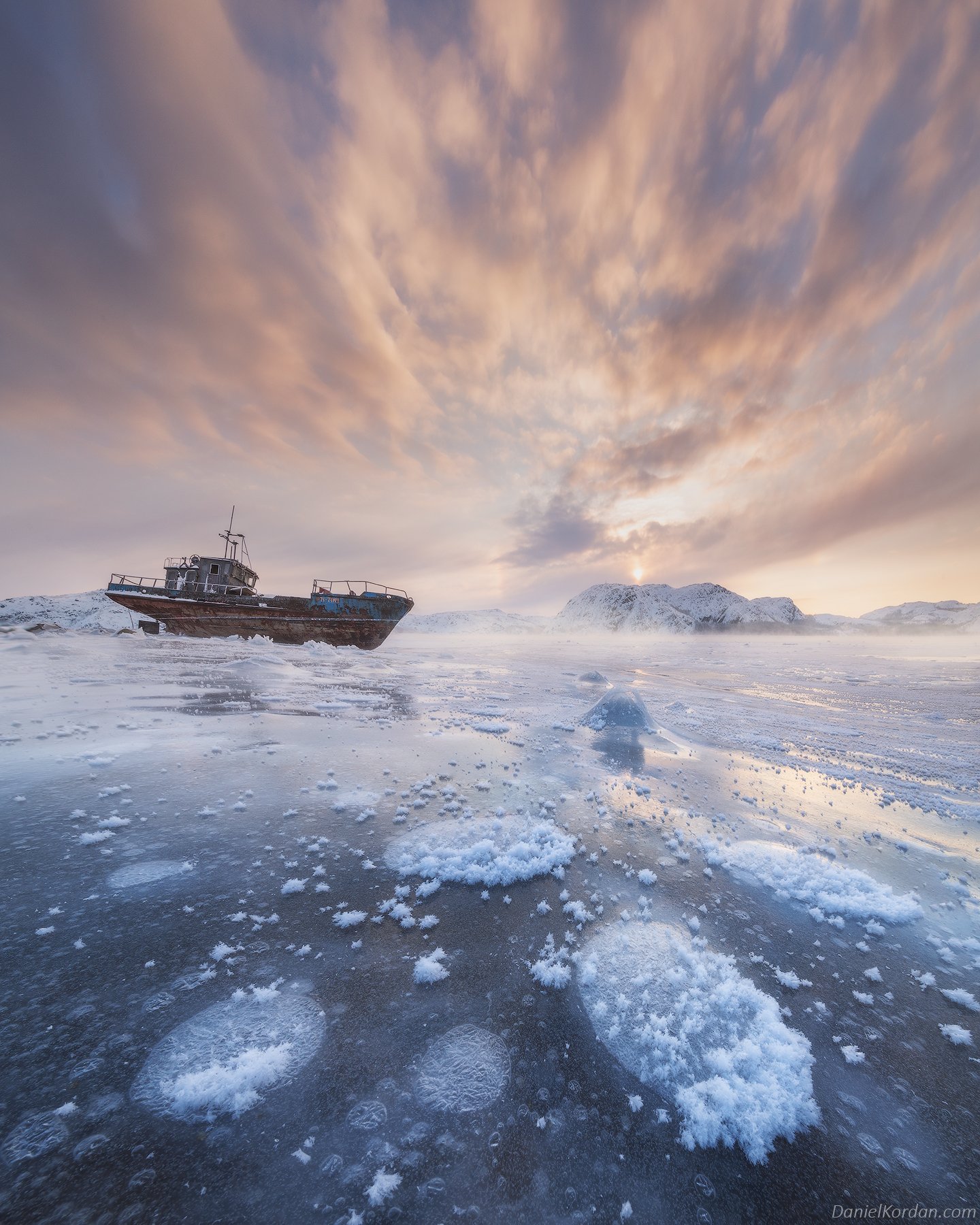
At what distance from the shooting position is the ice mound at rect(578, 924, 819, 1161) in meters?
1.76

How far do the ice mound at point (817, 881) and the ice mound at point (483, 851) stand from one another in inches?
55.4

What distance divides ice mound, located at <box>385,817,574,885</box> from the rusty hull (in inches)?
1047

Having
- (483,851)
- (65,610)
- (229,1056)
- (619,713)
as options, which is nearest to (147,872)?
(229,1056)

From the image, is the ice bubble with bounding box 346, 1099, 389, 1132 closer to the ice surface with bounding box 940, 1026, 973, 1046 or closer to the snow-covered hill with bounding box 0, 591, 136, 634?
the ice surface with bounding box 940, 1026, 973, 1046

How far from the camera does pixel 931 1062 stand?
6.75 feet

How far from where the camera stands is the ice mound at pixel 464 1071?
1760 mm

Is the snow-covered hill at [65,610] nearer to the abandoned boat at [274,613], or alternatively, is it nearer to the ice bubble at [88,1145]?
the abandoned boat at [274,613]

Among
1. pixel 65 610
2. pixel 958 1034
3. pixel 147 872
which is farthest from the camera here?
pixel 65 610

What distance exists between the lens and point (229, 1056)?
1.87 metres

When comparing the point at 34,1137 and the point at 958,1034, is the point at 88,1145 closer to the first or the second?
the point at 34,1137

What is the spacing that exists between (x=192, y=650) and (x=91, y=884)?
Answer: 823 inches

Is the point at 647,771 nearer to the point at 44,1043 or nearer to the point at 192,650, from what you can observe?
the point at 44,1043

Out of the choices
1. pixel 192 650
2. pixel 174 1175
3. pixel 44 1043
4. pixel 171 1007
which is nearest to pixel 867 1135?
pixel 174 1175

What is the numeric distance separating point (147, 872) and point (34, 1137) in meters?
1.81
